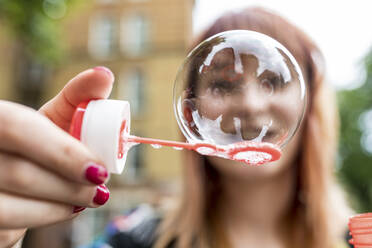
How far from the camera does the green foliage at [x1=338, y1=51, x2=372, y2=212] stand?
44.8ft

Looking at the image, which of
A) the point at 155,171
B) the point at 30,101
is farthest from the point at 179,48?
the point at 30,101

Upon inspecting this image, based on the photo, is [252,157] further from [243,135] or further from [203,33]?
[203,33]

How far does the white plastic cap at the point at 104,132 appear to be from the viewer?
677 mm

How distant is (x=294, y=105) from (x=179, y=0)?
10.7 m

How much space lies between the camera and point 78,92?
72cm

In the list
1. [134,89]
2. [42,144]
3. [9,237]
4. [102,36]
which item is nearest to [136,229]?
[9,237]

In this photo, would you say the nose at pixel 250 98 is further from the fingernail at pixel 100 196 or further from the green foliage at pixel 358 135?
the green foliage at pixel 358 135

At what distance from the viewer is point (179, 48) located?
1117 centimetres

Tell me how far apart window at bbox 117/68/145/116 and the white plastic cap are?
10344mm

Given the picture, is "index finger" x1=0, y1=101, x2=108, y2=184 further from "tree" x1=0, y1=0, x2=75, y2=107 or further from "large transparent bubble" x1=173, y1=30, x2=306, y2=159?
"tree" x1=0, y1=0, x2=75, y2=107

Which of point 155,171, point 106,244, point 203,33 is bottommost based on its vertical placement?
point 106,244

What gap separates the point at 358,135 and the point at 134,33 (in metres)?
9.15

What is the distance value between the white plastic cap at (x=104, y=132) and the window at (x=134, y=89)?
1034cm

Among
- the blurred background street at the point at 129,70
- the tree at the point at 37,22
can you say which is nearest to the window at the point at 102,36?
the blurred background street at the point at 129,70
